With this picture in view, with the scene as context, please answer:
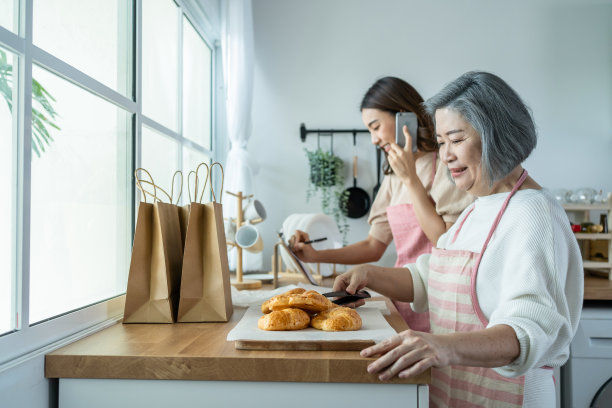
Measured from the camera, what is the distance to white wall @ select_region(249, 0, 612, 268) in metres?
2.68

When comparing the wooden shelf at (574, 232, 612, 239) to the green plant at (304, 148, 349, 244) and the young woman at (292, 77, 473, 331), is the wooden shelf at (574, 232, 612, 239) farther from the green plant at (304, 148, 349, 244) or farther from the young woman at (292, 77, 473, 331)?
the green plant at (304, 148, 349, 244)

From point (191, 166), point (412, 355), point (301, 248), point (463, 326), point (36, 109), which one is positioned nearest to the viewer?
point (412, 355)

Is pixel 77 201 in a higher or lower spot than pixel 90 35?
lower

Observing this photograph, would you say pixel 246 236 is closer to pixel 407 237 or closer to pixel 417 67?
pixel 407 237

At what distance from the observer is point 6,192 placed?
864 millimetres

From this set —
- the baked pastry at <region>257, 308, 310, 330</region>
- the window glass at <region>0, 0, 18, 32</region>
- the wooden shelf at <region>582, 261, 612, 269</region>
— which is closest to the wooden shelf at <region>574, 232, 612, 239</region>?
the wooden shelf at <region>582, 261, 612, 269</region>

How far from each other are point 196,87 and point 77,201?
1.34 m

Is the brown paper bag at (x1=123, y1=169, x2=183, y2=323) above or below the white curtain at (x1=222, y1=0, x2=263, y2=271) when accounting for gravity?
below

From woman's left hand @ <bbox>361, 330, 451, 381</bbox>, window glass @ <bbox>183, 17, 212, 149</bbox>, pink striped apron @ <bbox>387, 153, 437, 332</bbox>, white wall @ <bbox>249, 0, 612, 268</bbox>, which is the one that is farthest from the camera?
white wall @ <bbox>249, 0, 612, 268</bbox>

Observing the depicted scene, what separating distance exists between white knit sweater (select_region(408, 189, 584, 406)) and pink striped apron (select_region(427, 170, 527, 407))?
2cm

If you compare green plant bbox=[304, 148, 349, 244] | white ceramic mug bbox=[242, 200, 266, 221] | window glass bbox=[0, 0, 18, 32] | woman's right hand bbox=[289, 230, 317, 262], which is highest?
window glass bbox=[0, 0, 18, 32]

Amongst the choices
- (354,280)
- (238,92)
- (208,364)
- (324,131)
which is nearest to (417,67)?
(324,131)

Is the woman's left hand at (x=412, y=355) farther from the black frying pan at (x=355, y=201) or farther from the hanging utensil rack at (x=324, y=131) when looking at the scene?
the hanging utensil rack at (x=324, y=131)

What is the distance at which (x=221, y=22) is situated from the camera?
2.52 metres
